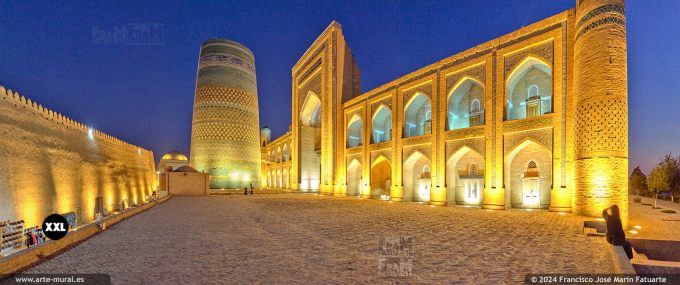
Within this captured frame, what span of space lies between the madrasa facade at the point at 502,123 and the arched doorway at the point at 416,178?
0.06m

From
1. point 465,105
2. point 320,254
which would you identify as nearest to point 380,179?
point 465,105

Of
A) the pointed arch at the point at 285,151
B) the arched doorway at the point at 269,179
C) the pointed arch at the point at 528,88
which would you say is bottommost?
the arched doorway at the point at 269,179

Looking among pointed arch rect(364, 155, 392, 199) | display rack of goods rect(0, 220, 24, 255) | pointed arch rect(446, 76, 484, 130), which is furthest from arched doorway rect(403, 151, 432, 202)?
display rack of goods rect(0, 220, 24, 255)

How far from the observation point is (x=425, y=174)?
1764 centimetres

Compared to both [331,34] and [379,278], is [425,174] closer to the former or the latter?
[331,34]

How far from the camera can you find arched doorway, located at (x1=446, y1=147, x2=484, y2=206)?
1480 cm

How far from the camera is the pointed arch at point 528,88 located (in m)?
13.1

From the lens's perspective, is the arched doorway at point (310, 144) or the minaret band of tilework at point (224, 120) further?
the minaret band of tilework at point (224, 120)

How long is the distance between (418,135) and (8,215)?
16445mm

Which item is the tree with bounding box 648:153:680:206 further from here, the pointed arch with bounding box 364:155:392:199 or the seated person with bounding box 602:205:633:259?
the seated person with bounding box 602:205:633:259

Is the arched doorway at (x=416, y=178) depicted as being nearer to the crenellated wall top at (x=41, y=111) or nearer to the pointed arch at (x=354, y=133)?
the pointed arch at (x=354, y=133)

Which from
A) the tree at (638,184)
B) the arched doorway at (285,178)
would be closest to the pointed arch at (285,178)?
the arched doorway at (285,178)

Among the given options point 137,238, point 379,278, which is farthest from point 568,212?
point 137,238

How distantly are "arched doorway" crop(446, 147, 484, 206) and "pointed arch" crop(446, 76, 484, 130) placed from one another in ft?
5.16
